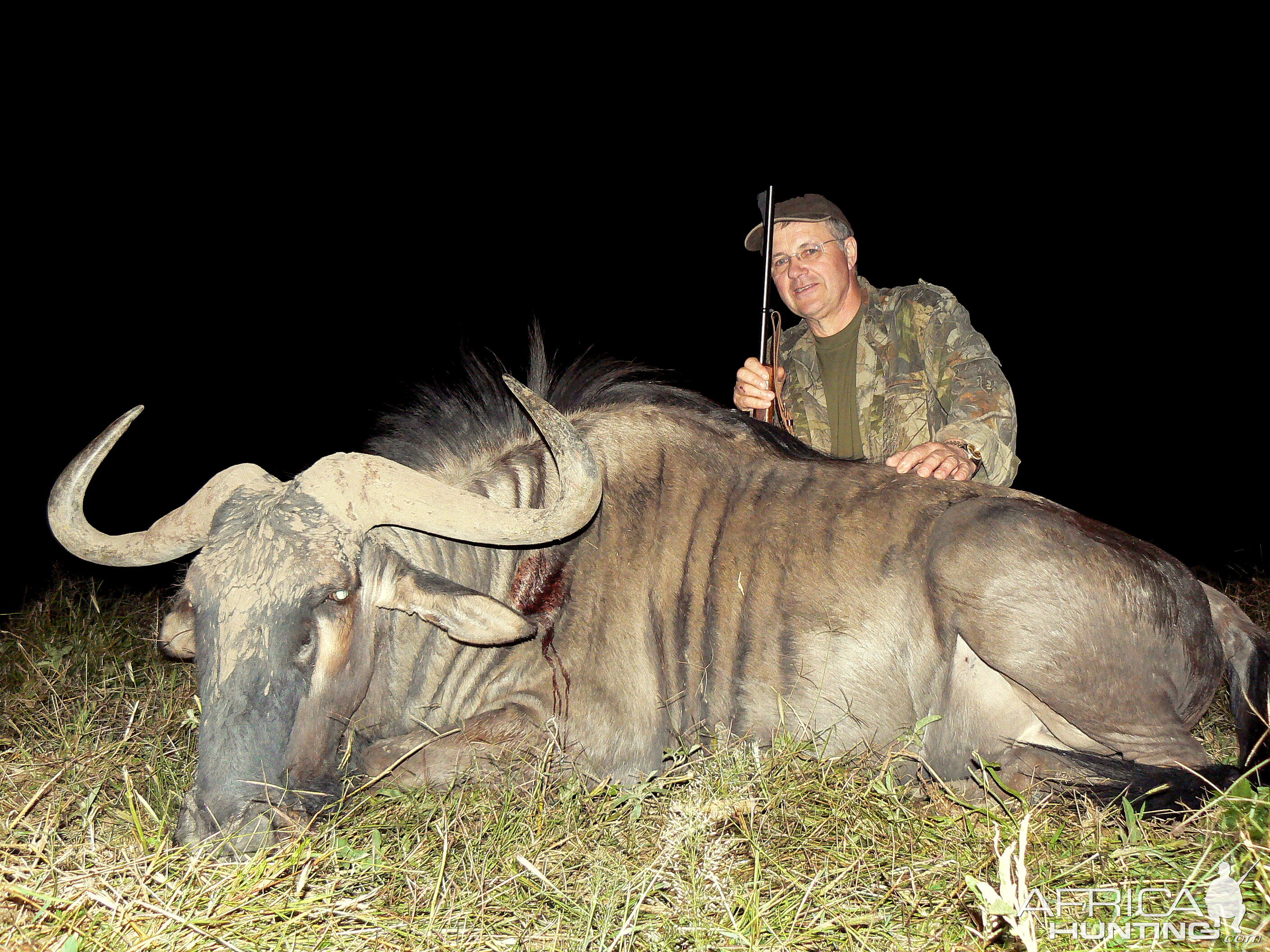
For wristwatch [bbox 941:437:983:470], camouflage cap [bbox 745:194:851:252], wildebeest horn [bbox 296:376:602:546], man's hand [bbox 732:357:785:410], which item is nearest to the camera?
wildebeest horn [bbox 296:376:602:546]

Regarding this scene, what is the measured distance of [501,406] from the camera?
10.3 ft

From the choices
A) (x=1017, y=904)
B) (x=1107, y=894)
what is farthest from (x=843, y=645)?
(x=1017, y=904)

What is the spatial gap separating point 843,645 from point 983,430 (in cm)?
129

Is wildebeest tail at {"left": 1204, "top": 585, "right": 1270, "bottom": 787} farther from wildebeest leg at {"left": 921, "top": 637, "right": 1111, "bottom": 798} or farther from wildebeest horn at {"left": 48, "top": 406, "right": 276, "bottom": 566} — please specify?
wildebeest horn at {"left": 48, "top": 406, "right": 276, "bottom": 566}

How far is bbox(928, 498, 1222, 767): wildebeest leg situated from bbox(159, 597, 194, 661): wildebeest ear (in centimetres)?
208

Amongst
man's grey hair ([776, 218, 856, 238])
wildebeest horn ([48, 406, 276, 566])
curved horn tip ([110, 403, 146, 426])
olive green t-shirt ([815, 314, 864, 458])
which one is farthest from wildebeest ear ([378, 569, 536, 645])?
man's grey hair ([776, 218, 856, 238])

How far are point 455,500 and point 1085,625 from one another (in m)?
1.75

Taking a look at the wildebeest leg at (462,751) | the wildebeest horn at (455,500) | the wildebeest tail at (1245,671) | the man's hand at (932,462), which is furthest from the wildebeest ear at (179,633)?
the wildebeest tail at (1245,671)

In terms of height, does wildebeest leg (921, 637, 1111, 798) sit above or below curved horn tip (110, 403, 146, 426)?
below

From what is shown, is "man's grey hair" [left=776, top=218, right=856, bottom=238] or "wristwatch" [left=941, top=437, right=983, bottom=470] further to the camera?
"man's grey hair" [left=776, top=218, right=856, bottom=238]

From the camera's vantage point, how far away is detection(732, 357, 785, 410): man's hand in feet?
12.8

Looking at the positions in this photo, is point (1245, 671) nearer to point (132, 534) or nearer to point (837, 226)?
point (837, 226)

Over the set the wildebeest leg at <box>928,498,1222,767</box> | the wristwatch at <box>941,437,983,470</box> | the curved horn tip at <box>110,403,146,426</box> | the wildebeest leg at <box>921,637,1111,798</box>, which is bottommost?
the wildebeest leg at <box>921,637,1111,798</box>

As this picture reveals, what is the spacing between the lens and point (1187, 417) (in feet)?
53.2
